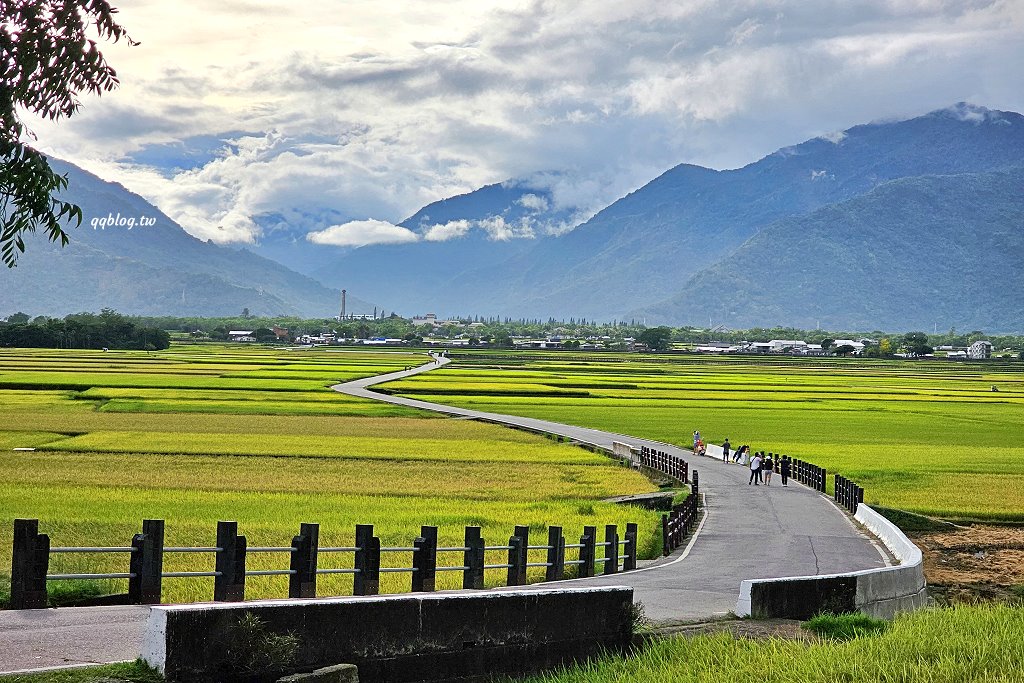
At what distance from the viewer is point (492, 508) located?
104 ft

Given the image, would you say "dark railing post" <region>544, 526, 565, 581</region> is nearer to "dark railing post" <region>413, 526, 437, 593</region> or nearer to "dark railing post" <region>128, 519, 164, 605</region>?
"dark railing post" <region>413, 526, 437, 593</region>

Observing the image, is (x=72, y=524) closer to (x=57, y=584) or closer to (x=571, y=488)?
(x=57, y=584)

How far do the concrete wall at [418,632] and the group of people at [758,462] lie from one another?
29.8 metres

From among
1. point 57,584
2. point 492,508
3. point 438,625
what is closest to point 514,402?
point 492,508

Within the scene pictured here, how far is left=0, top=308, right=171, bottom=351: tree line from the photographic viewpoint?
169 metres

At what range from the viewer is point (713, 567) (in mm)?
22734

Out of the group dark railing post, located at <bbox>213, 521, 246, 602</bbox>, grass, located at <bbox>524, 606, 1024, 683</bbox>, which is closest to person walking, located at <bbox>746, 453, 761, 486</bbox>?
grass, located at <bbox>524, 606, 1024, 683</bbox>

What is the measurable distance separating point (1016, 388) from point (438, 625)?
113 m

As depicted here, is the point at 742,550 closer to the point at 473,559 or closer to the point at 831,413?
the point at 473,559

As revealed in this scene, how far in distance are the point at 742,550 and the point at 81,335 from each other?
16069cm

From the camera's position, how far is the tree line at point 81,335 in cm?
16912

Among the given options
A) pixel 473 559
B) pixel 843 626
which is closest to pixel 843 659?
pixel 843 626

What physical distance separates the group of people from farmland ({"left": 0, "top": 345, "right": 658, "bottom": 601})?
12.4ft

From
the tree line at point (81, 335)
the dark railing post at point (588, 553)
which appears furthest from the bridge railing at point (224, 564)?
→ the tree line at point (81, 335)
